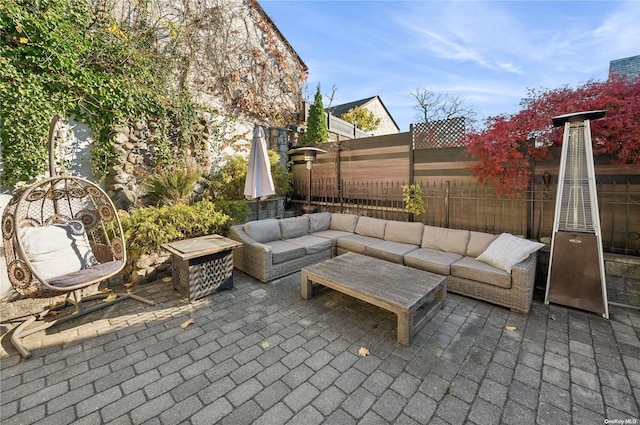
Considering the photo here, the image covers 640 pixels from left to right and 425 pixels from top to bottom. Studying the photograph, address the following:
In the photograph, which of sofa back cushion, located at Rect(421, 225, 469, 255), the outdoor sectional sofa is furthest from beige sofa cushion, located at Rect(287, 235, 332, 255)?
sofa back cushion, located at Rect(421, 225, 469, 255)

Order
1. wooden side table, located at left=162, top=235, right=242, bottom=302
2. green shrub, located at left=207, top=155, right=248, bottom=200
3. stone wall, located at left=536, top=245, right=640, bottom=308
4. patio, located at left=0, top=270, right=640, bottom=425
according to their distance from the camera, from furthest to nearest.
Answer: green shrub, located at left=207, top=155, right=248, bottom=200 → wooden side table, located at left=162, top=235, right=242, bottom=302 → stone wall, located at left=536, top=245, right=640, bottom=308 → patio, located at left=0, top=270, right=640, bottom=425

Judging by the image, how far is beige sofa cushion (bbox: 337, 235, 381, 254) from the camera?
15.5 ft

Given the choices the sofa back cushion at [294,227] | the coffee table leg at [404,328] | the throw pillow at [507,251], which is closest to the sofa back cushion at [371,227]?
the sofa back cushion at [294,227]

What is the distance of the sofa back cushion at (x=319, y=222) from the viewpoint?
558cm

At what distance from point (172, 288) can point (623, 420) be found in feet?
15.0

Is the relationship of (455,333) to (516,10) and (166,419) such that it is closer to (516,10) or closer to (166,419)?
(166,419)

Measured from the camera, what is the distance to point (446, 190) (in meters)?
5.12

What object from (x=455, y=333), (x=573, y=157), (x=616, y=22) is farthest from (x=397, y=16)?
(x=455, y=333)

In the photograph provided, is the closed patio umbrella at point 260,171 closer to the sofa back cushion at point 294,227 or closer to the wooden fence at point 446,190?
the sofa back cushion at point 294,227

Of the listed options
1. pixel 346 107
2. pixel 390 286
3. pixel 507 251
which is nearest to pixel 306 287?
pixel 390 286

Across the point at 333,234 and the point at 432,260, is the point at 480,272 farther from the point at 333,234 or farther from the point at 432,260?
the point at 333,234

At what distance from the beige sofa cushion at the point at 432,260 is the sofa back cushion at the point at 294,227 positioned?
2080mm

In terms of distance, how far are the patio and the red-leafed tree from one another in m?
1.92

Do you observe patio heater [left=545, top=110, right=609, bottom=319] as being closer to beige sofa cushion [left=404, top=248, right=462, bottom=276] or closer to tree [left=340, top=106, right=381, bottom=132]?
beige sofa cushion [left=404, top=248, right=462, bottom=276]
